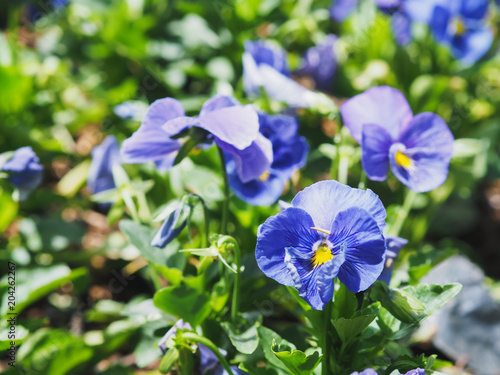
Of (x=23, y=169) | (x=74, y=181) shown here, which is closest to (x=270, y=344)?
(x=23, y=169)

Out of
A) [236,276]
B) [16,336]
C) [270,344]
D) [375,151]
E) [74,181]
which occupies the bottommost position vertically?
[74,181]

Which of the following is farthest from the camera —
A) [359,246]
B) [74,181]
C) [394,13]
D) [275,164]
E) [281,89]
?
[394,13]

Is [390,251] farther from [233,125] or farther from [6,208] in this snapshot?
[6,208]

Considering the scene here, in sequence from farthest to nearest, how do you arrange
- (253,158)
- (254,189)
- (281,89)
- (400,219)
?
1. (281,89)
2. (400,219)
3. (254,189)
4. (253,158)

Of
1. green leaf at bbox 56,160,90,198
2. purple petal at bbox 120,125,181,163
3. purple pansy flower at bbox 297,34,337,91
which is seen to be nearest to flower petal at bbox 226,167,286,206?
purple petal at bbox 120,125,181,163

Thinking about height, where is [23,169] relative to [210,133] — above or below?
below

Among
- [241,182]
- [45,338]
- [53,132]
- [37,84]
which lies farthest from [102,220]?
[241,182]

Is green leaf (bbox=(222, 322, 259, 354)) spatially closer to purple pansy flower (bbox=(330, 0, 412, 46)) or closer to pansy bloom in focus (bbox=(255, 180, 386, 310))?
pansy bloom in focus (bbox=(255, 180, 386, 310))
